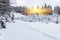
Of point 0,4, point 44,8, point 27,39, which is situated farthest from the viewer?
point 44,8

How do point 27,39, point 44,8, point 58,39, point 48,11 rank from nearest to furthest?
point 58,39 → point 27,39 → point 48,11 → point 44,8

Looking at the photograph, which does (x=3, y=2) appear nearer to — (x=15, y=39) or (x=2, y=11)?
(x=2, y=11)

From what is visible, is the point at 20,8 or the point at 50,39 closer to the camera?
the point at 50,39

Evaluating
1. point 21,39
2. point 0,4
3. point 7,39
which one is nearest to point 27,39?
point 21,39

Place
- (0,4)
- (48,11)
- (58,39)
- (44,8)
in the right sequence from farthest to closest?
(44,8)
(48,11)
(0,4)
(58,39)

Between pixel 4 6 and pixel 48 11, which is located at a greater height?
pixel 4 6

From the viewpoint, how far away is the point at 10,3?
191ft

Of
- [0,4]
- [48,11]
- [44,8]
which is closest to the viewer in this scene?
[0,4]

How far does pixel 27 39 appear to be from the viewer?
42.6 feet

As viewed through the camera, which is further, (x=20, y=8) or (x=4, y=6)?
(x=20, y=8)

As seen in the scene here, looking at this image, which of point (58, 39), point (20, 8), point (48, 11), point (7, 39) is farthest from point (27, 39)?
point (20, 8)

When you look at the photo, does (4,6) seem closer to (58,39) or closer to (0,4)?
(0,4)

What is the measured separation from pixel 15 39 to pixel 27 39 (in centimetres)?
75

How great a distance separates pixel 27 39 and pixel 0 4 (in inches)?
1728
